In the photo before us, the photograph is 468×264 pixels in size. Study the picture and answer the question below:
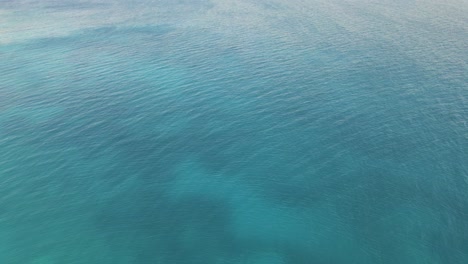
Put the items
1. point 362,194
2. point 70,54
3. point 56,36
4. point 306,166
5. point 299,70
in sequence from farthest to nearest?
point 56,36 < point 70,54 < point 299,70 < point 306,166 < point 362,194

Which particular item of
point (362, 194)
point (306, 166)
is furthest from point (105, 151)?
point (362, 194)

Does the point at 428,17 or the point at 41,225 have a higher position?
the point at 428,17

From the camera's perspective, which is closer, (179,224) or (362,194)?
(179,224)

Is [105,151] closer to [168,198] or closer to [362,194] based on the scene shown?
[168,198]

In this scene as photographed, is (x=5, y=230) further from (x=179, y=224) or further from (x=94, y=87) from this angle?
(x=94, y=87)

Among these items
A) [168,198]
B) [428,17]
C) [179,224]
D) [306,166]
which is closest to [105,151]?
[168,198]

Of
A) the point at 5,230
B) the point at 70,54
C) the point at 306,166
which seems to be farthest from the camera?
the point at 70,54
